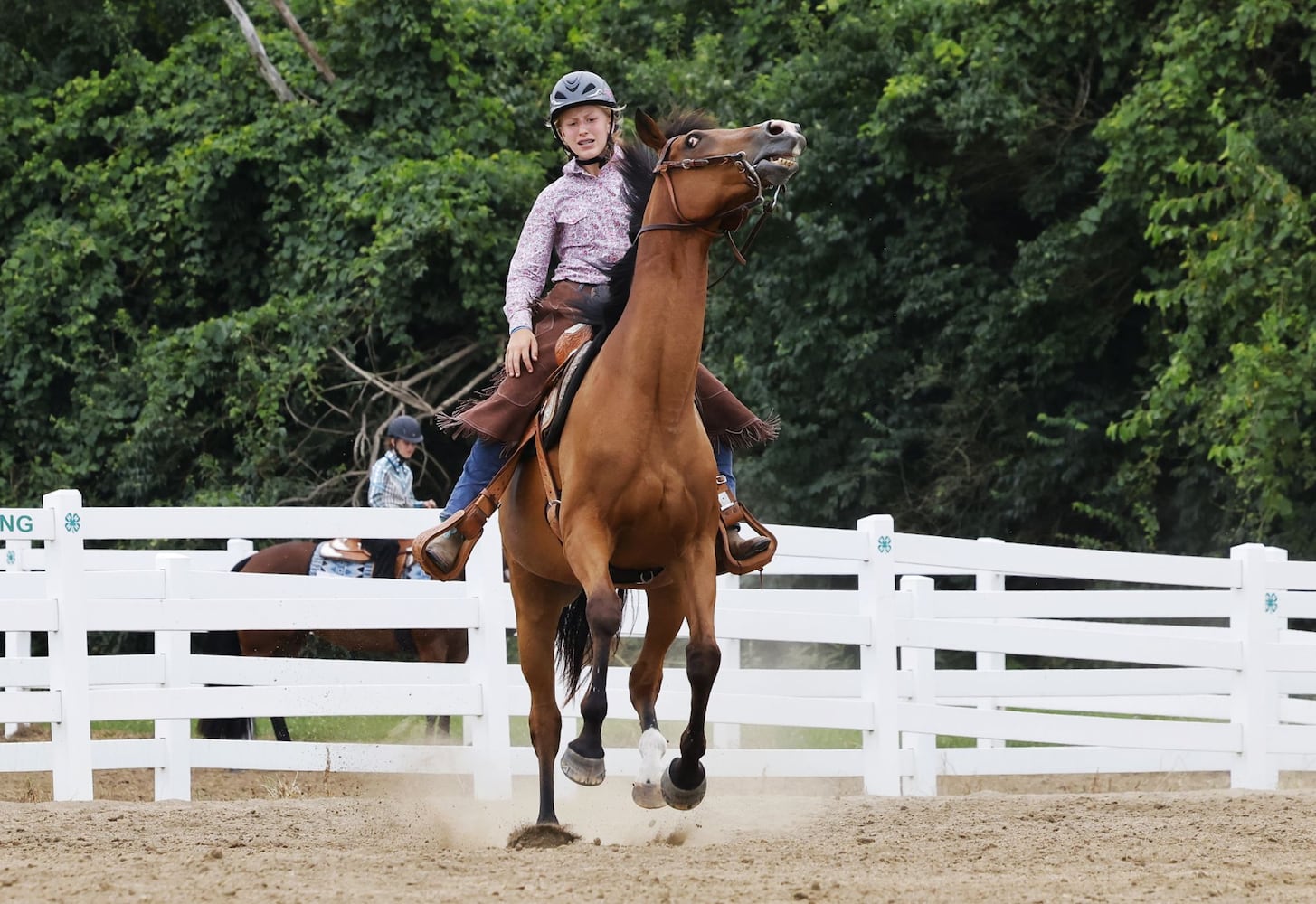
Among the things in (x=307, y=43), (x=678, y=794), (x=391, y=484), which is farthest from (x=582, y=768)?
(x=307, y=43)

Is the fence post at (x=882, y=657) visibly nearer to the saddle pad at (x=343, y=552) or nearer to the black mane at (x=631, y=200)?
the black mane at (x=631, y=200)

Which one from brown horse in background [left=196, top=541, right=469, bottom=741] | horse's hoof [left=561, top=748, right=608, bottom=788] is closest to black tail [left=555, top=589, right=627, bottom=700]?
horse's hoof [left=561, top=748, right=608, bottom=788]

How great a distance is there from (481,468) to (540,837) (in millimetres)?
1521

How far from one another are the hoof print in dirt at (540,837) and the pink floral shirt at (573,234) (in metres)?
2.01

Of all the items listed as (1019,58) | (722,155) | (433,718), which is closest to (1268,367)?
(1019,58)

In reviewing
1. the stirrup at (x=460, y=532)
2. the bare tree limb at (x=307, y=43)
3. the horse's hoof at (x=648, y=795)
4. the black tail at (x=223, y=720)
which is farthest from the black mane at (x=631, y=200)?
the bare tree limb at (x=307, y=43)

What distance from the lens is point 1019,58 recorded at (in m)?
16.8

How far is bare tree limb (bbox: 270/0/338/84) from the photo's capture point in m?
18.5

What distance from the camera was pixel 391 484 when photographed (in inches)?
465

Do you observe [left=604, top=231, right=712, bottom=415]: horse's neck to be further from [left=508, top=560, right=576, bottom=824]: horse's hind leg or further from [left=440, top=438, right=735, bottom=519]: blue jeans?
[left=508, top=560, right=576, bottom=824]: horse's hind leg

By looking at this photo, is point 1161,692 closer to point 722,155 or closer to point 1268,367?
point 722,155

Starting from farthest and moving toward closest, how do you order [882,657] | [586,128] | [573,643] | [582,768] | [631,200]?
[882,657] → [573,643] → [586,128] → [631,200] → [582,768]

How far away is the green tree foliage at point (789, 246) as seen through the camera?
14953 millimetres

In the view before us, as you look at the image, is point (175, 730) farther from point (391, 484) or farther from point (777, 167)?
point (777, 167)
